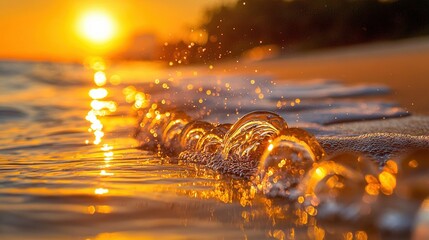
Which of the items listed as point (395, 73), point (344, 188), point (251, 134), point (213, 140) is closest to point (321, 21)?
point (395, 73)

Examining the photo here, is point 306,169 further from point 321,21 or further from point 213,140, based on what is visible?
point 321,21

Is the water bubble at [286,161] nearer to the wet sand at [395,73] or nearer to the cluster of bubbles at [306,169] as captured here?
the cluster of bubbles at [306,169]

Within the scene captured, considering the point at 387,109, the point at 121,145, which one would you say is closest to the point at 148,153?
the point at 121,145

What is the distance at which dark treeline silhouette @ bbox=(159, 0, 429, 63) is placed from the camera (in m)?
21.5

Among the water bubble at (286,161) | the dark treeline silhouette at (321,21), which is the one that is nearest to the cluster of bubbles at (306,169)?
the water bubble at (286,161)

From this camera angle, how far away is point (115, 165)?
370 cm

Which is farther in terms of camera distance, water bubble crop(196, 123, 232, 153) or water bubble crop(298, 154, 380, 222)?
water bubble crop(196, 123, 232, 153)

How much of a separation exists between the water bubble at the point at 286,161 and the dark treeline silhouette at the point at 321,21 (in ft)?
39.8

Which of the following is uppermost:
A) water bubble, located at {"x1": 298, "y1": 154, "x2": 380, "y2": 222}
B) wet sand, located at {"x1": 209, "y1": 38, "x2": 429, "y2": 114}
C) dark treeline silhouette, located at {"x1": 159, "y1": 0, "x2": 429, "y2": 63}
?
dark treeline silhouette, located at {"x1": 159, "y1": 0, "x2": 429, "y2": 63}

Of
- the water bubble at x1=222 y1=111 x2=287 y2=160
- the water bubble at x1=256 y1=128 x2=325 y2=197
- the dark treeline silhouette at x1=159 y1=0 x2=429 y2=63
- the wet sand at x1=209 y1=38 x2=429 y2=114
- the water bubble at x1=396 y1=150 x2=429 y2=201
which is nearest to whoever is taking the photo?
the water bubble at x1=396 y1=150 x2=429 y2=201

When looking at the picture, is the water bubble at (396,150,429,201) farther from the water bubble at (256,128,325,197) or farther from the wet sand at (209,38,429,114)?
the wet sand at (209,38,429,114)

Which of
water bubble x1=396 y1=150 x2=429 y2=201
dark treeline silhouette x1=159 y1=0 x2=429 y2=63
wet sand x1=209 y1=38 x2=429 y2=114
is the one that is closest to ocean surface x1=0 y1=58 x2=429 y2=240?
water bubble x1=396 y1=150 x2=429 y2=201

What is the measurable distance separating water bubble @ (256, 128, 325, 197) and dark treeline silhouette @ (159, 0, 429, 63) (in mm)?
12135

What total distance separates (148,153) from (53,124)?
215 cm
